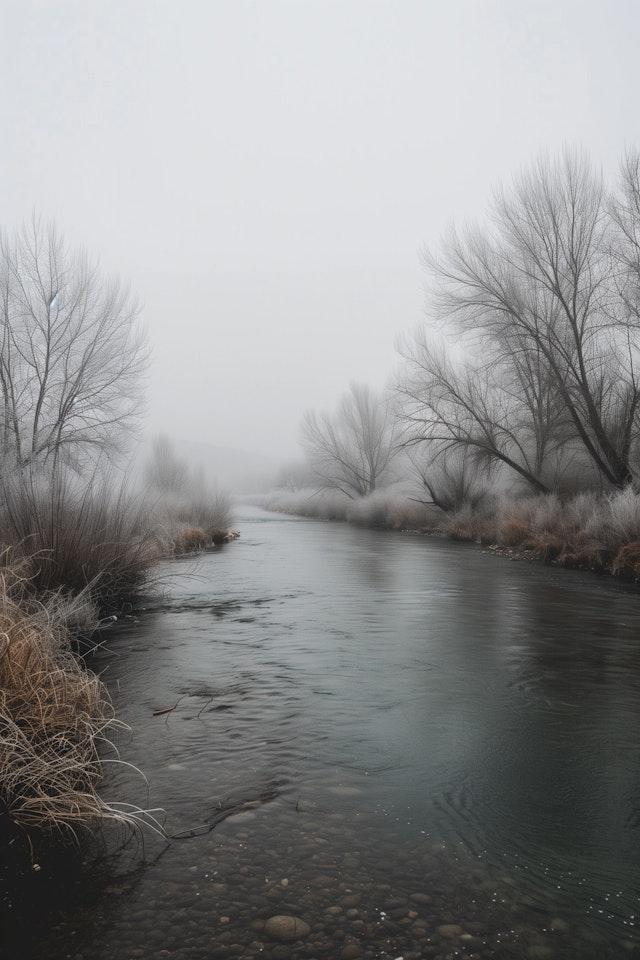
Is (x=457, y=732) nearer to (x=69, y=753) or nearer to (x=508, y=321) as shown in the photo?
(x=69, y=753)

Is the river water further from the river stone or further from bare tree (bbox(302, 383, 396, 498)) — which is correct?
bare tree (bbox(302, 383, 396, 498))

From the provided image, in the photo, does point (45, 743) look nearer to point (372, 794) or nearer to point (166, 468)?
point (372, 794)

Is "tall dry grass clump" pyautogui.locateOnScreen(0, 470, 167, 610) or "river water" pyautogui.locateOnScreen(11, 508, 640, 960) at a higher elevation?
"tall dry grass clump" pyautogui.locateOnScreen(0, 470, 167, 610)

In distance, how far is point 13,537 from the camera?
6629 millimetres

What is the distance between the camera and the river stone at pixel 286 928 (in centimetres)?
197

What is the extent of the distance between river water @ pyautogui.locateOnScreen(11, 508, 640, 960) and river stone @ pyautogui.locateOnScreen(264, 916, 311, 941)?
0.02 m

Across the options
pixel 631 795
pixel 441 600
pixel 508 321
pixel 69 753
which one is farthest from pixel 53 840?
pixel 508 321

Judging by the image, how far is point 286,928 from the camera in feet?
6.57

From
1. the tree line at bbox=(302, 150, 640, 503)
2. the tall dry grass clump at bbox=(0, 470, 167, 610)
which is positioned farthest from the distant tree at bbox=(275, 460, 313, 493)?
the tall dry grass clump at bbox=(0, 470, 167, 610)

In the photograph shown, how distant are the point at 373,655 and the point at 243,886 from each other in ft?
11.8

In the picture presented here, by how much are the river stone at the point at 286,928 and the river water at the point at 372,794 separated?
0.07 ft

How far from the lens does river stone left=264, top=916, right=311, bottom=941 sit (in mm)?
1969

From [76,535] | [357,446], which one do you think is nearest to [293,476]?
[357,446]

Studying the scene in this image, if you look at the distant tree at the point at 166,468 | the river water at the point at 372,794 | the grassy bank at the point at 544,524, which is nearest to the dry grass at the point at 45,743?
the river water at the point at 372,794
